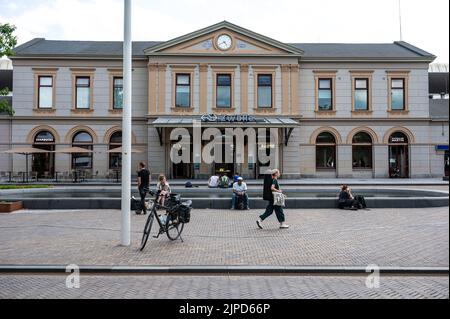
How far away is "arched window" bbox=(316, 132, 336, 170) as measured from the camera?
32656 mm

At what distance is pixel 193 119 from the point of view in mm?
30266

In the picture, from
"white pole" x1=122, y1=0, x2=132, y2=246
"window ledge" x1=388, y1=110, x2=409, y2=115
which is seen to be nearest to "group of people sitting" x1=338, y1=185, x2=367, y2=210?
"white pole" x1=122, y1=0, x2=132, y2=246

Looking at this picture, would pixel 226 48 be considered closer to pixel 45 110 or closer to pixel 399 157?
pixel 45 110

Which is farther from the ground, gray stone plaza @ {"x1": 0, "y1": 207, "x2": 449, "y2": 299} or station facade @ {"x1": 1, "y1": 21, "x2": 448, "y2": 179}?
station facade @ {"x1": 1, "y1": 21, "x2": 448, "y2": 179}

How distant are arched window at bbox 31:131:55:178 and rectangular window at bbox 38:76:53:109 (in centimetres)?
245

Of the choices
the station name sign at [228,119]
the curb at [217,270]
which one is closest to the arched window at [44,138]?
the station name sign at [228,119]

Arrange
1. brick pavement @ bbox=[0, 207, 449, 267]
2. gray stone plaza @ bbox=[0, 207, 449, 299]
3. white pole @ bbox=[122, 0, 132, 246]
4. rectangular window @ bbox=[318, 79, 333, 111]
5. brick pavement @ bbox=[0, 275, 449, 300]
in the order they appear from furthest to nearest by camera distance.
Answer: rectangular window @ bbox=[318, 79, 333, 111]
white pole @ bbox=[122, 0, 132, 246]
brick pavement @ bbox=[0, 207, 449, 267]
gray stone plaza @ bbox=[0, 207, 449, 299]
brick pavement @ bbox=[0, 275, 449, 300]

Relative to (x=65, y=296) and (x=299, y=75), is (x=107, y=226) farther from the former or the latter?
(x=299, y=75)

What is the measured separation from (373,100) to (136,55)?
2143 centimetres

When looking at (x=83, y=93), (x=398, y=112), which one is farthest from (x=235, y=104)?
(x=398, y=112)

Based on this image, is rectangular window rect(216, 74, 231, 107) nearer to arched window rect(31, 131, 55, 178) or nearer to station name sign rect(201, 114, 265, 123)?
station name sign rect(201, 114, 265, 123)

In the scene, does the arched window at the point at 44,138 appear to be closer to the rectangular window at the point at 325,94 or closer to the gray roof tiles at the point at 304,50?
the gray roof tiles at the point at 304,50

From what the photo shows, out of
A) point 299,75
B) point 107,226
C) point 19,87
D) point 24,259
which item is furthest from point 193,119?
point 24,259
